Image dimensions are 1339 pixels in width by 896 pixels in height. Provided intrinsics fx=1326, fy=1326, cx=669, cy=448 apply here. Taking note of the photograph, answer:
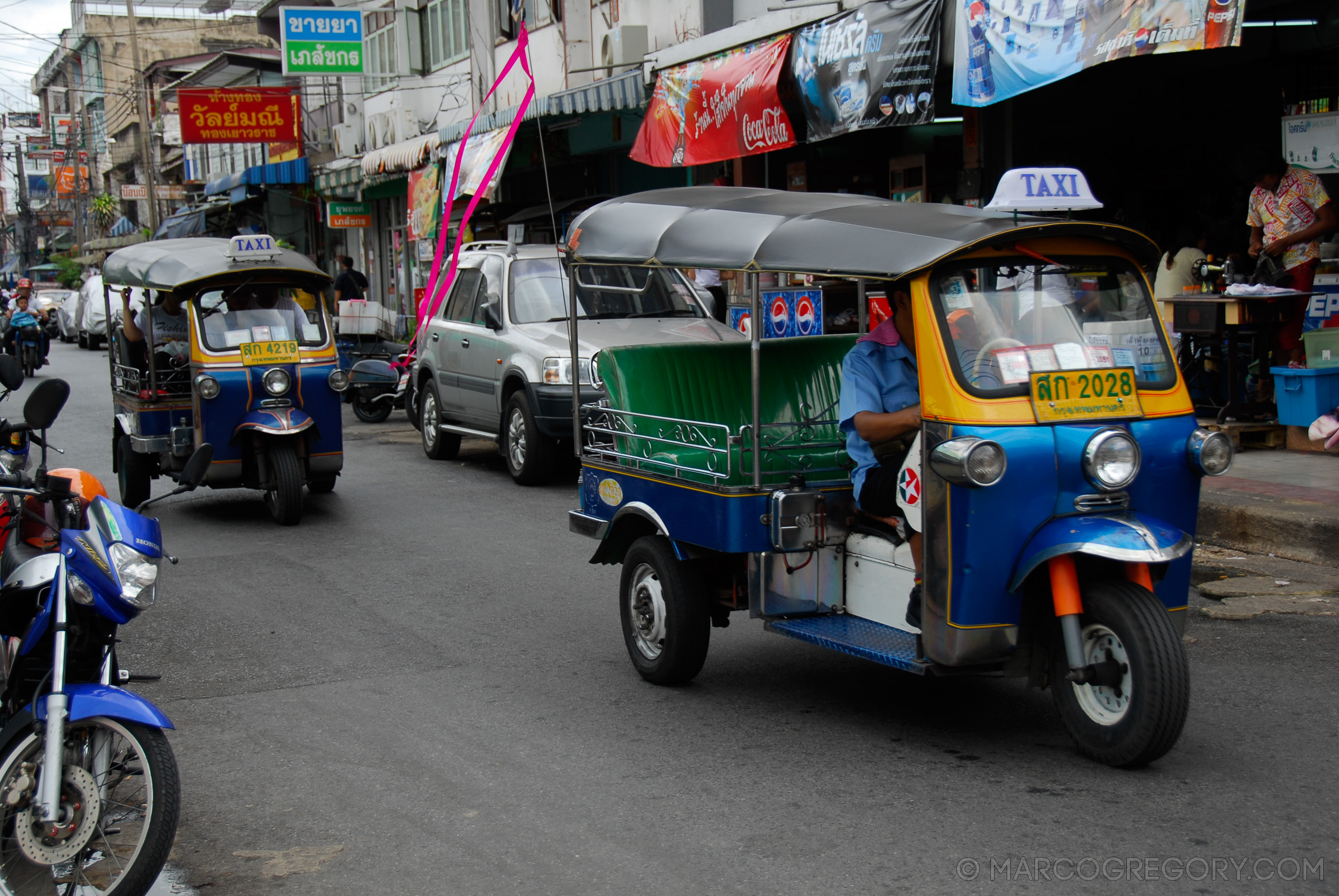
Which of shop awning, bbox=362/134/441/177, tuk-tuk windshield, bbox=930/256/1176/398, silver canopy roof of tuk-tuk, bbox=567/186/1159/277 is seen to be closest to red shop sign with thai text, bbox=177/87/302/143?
shop awning, bbox=362/134/441/177

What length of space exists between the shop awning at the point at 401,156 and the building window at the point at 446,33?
1.71m

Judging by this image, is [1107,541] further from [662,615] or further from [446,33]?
[446,33]

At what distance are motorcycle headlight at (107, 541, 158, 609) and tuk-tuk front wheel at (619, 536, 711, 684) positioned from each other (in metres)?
2.31

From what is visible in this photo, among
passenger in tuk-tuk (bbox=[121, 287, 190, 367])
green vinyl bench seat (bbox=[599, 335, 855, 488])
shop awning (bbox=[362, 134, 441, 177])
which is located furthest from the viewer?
shop awning (bbox=[362, 134, 441, 177])

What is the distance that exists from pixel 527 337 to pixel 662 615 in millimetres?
6075

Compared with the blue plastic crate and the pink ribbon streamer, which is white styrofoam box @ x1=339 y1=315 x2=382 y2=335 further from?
the blue plastic crate

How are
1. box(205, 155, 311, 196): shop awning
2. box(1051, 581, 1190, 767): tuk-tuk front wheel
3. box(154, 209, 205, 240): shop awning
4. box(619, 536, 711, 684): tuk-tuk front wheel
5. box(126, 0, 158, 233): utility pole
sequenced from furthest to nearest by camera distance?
box(154, 209, 205, 240): shop awning, box(126, 0, 158, 233): utility pole, box(205, 155, 311, 196): shop awning, box(619, 536, 711, 684): tuk-tuk front wheel, box(1051, 581, 1190, 767): tuk-tuk front wheel

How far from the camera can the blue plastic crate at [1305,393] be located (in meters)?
9.47

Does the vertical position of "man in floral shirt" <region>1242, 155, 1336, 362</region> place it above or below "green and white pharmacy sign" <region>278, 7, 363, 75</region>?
below

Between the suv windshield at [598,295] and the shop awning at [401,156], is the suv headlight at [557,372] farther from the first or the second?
the shop awning at [401,156]

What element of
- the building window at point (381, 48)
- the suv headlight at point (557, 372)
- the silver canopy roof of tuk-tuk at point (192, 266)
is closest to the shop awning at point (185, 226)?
the building window at point (381, 48)

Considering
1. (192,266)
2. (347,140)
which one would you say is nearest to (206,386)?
(192,266)

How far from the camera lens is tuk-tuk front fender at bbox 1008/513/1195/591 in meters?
4.28

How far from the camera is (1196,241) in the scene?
1207cm
